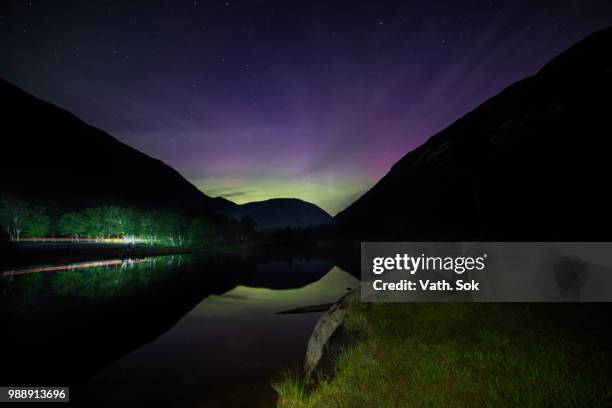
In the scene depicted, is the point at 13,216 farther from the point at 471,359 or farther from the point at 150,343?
the point at 471,359

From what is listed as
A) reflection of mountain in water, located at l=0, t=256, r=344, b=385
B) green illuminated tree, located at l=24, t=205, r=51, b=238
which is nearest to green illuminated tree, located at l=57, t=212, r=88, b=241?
green illuminated tree, located at l=24, t=205, r=51, b=238

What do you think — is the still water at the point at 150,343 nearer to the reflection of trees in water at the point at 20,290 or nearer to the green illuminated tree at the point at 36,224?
the reflection of trees in water at the point at 20,290

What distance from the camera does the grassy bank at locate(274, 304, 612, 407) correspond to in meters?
5.82

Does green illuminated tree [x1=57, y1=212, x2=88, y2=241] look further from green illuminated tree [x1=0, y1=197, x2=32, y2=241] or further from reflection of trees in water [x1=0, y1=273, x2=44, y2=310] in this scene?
reflection of trees in water [x1=0, y1=273, x2=44, y2=310]

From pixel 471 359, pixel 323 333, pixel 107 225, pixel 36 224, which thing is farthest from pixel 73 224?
pixel 471 359

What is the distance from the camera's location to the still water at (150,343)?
11266 mm

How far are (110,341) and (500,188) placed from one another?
82600 mm

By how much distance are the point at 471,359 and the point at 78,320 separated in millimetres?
23821

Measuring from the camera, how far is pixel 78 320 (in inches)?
757

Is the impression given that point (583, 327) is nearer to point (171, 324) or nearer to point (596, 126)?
point (171, 324)

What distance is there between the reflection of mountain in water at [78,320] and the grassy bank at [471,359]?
1168 cm

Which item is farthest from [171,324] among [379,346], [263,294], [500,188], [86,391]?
[500,188]

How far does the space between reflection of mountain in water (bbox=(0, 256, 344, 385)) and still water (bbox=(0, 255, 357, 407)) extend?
0.06 meters

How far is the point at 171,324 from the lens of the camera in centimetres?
2008
